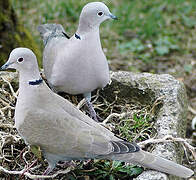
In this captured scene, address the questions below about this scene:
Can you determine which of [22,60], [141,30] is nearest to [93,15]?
[22,60]

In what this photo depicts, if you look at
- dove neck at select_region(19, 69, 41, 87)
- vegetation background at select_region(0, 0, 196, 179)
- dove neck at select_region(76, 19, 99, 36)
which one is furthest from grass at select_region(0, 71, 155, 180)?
vegetation background at select_region(0, 0, 196, 179)

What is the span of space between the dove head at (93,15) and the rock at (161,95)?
1.66ft

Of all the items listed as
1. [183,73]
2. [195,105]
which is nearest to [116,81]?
[195,105]

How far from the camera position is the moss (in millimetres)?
3771

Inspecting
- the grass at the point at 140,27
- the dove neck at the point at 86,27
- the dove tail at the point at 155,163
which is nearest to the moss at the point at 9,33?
the grass at the point at 140,27

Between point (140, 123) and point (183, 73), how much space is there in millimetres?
1940

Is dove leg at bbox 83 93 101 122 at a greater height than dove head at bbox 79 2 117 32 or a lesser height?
lesser

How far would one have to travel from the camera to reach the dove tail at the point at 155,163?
2141 millimetres

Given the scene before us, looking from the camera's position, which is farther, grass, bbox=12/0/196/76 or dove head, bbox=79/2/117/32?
grass, bbox=12/0/196/76

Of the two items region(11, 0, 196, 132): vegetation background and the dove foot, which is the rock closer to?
the dove foot

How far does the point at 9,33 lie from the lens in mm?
3820

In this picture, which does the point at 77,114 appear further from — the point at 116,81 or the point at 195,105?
the point at 195,105

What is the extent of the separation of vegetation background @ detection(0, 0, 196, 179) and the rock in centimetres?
148

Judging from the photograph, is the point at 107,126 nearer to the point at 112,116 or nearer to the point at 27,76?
the point at 112,116
